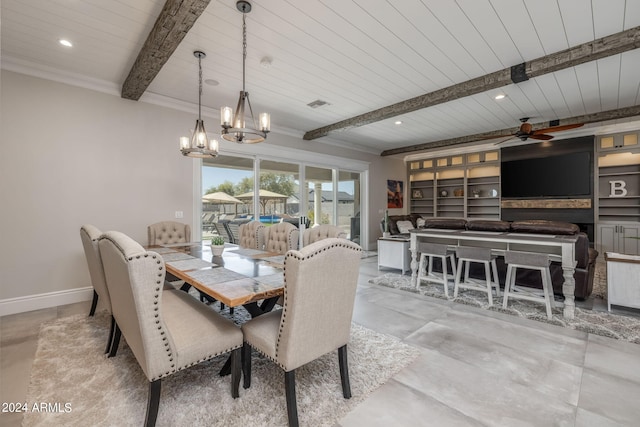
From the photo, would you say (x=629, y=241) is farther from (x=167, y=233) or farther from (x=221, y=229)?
(x=167, y=233)

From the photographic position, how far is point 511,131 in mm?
5797

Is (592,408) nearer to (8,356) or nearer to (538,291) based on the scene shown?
(538,291)

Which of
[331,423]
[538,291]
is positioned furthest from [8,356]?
[538,291]

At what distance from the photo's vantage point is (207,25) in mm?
2475

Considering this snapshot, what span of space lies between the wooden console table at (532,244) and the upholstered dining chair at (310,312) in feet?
8.56

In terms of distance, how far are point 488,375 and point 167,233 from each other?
3871 millimetres

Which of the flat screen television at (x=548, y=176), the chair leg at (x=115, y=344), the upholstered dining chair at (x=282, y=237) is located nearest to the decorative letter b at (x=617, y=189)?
the flat screen television at (x=548, y=176)

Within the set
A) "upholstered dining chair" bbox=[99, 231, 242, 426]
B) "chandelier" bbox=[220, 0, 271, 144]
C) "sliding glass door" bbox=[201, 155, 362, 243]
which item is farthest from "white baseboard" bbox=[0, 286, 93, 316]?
"chandelier" bbox=[220, 0, 271, 144]

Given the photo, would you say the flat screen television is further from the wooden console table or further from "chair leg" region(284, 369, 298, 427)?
"chair leg" region(284, 369, 298, 427)

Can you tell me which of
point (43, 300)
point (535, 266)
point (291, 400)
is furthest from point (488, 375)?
point (43, 300)

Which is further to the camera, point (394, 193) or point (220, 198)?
point (394, 193)

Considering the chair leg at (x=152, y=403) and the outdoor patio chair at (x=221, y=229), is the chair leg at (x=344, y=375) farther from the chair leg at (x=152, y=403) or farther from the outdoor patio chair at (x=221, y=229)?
the outdoor patio chair at (x=221, y=229)

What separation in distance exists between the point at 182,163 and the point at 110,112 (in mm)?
1050

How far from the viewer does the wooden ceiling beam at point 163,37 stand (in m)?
2.06
